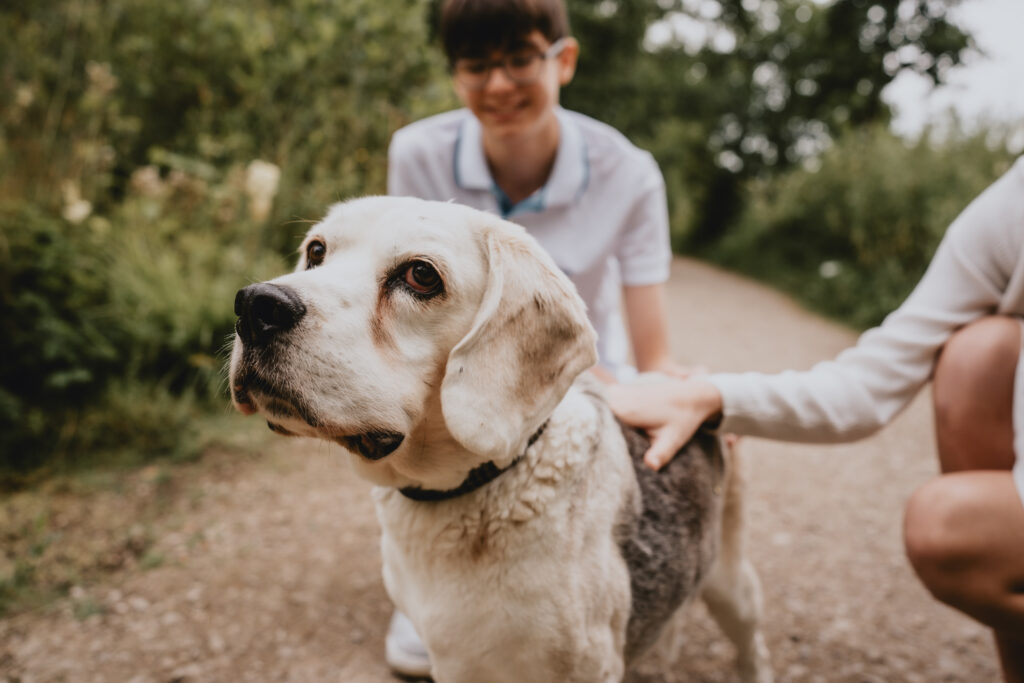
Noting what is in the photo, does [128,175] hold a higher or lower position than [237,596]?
higher

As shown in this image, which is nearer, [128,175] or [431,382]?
[431,382]

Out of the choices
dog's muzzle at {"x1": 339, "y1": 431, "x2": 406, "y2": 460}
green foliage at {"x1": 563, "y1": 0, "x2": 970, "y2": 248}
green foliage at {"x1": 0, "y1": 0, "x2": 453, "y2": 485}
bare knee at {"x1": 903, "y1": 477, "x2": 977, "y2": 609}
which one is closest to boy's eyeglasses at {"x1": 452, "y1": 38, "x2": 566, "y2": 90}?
green foliage at {"x1": 0, "y1": 0, "x2": 453, "y2": 485}

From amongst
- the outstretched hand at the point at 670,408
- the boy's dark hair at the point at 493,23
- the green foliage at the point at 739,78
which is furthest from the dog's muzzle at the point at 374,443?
the green foliage at the point at 739,78

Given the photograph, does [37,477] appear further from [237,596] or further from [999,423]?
[999,423]

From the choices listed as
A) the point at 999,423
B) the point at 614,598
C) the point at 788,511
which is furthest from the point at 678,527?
the point at 788,511

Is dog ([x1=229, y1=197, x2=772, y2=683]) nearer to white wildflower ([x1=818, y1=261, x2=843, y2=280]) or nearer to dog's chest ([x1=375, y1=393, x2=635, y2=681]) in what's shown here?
dog's chest ([x1=375, y1=393, x2=635, y2=681])

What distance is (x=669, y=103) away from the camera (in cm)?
1728

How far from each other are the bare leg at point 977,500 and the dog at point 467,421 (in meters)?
0.80

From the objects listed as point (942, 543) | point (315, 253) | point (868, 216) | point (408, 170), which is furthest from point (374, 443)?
point (868, 216)

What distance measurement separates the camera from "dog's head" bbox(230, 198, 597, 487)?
4.57 feet

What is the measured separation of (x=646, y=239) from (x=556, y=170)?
54 centimetres

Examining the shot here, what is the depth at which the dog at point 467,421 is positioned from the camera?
1.42 m

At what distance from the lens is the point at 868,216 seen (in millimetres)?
10133

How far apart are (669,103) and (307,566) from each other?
16630 millimetres
